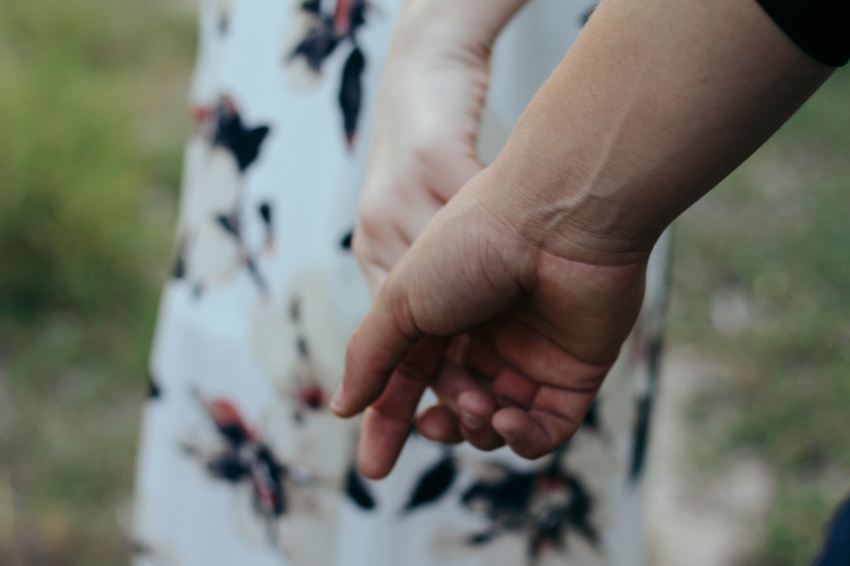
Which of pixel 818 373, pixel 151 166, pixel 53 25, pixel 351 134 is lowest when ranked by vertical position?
pixel 818 373

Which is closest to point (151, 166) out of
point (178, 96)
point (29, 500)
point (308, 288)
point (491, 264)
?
point (178, 96)

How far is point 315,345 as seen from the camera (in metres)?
0.84

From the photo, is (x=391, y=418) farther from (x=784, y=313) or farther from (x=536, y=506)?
(x=784, y=313)

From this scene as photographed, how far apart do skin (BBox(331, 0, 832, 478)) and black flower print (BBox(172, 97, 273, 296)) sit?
180 mm

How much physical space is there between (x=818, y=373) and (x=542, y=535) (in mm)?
1092

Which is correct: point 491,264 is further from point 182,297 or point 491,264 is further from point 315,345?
point 182,297

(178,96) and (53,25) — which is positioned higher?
(53,25)

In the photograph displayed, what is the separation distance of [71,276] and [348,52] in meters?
1.31

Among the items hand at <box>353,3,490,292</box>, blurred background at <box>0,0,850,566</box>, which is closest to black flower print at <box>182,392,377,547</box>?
hand at <box>353,3,490,292</box>

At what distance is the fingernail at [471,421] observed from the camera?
67cm

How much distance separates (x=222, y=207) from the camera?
2.98ft

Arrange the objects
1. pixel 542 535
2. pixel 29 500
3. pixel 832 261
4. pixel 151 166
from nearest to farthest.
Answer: pixel 542 535
pixel 29 500
pixel 832 261
pixel 151 166

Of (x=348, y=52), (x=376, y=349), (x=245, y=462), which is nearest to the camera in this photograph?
(x=376, y=349)

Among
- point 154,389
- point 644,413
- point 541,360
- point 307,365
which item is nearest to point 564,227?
point 541,360
